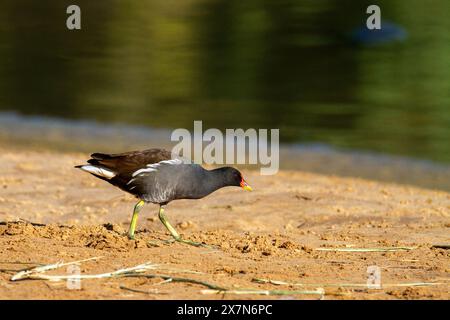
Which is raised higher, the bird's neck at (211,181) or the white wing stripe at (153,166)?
the white wing stripe at (153,166)

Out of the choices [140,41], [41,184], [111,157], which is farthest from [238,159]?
[140,41]

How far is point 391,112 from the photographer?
14477mm

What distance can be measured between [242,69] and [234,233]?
29.8 ft

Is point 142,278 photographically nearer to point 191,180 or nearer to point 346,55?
point 191,180

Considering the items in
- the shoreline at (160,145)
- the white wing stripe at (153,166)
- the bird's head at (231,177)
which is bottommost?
the shoreline at (160,145)

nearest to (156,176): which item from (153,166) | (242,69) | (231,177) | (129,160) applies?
(153,166)

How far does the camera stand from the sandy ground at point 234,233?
6.38 meters

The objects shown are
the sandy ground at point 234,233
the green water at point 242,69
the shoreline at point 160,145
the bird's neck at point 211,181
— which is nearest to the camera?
the sandy ground at point 234,233

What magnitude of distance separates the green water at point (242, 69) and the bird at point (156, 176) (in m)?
5.29

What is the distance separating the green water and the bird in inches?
208

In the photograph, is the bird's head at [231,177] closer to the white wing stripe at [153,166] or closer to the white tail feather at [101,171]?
the white wing stripe at [153,166]

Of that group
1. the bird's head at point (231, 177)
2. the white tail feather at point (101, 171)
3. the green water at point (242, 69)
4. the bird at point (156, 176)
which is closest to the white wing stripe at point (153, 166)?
the bird at point (156, 176)

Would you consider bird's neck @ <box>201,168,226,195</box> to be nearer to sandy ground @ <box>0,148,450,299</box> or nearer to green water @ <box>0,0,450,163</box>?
sandy ground @ <box>0,148,450,299</box>

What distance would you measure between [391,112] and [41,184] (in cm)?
598
